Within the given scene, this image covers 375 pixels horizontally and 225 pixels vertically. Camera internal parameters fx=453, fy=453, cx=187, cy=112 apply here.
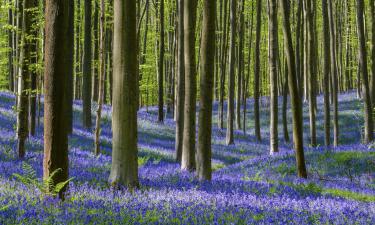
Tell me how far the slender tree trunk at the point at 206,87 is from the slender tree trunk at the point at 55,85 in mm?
3719

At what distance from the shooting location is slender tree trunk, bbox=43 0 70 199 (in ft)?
21.4

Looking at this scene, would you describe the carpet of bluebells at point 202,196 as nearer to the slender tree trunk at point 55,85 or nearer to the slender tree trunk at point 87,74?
the slender tree trunk at point 55,85

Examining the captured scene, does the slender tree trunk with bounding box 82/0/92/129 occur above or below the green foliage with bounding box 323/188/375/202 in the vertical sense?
above

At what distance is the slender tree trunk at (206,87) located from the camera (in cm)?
964

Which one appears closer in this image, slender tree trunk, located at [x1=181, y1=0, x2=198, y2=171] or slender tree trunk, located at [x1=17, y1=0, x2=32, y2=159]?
slender tree trunk, located at [x1=17, y1=0, x2=32, y2=159]

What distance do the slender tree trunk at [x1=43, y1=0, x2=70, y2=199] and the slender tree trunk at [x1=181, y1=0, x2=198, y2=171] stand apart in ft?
18.0

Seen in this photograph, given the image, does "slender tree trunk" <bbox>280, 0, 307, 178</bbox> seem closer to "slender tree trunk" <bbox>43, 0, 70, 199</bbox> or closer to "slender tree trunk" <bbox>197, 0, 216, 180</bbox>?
"slender tree trunk" <bbox>197, 0, 216, 180</bbox>

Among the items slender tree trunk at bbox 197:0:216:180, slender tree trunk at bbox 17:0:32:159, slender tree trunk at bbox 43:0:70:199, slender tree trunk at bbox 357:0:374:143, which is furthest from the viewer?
slender tree trunk at bbox 357:0:374:143

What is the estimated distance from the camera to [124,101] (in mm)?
7961

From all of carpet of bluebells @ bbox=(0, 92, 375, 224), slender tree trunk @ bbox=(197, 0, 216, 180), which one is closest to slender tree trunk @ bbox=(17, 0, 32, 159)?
carpet of bluebells @ bbox=(0, 92, 375, 224)

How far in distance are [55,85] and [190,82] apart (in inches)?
222

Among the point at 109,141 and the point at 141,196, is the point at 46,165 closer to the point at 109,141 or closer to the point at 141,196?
the point at 141,196

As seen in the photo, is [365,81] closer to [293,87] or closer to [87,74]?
[293,87]

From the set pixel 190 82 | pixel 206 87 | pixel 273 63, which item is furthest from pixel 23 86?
pixel 273 63
